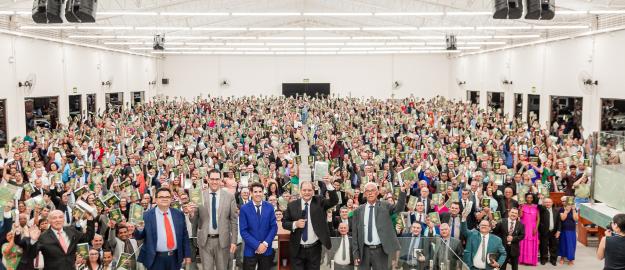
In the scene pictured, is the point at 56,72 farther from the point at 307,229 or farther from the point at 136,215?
the point at 307,229

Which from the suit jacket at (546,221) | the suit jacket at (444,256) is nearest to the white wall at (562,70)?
the suit jacket at (546,221)

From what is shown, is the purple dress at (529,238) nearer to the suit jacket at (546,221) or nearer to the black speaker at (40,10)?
the suit jacket at (546,221)

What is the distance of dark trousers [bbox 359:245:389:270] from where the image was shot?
666cm

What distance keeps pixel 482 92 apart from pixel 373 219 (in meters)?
32.0

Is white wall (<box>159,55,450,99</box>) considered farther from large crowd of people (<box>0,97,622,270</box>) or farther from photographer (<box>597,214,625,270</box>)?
photographer (<box>597,214,625,270</box>)

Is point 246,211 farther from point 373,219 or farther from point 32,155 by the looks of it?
point 32,155

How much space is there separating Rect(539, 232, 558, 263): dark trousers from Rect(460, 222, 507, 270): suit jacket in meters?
2.04

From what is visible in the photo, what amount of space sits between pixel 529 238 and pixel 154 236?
6.32 m

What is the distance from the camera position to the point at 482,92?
120ft

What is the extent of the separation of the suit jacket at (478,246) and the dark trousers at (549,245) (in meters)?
2.04

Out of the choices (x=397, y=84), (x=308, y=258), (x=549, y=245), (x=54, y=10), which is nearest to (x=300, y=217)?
(x=308, y=258)

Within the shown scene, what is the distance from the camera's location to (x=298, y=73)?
143 ft

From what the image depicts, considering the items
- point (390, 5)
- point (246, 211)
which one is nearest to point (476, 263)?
point (246, 211)

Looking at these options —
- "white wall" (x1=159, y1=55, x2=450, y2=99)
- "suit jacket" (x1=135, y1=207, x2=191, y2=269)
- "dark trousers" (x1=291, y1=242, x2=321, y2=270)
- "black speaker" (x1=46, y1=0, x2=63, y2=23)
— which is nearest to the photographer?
"dark trousers" (x1=291, y1=242, x2=321, y2=270)
